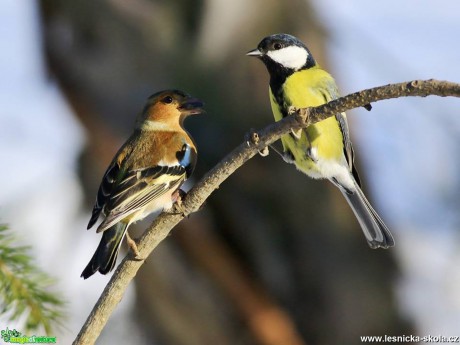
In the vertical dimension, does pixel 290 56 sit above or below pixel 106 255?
above

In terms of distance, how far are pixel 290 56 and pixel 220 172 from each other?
1.17 m

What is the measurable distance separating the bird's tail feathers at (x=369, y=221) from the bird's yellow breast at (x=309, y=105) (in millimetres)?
271

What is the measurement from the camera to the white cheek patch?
3008 millimetres

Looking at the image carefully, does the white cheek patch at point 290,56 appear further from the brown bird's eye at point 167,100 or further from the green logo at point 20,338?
the green logo at point 20,338

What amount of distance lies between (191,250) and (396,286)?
1580 mm

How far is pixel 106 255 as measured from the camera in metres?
2.55

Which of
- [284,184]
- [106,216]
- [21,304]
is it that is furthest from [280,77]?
[284,184]

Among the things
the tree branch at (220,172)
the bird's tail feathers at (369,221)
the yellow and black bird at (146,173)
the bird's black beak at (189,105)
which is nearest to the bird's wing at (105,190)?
the yellow and black bird at (146,173)

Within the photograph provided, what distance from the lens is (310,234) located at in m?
6.09

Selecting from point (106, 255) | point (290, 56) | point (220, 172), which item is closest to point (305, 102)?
point (290, 56)

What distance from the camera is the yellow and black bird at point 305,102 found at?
9.84 ft

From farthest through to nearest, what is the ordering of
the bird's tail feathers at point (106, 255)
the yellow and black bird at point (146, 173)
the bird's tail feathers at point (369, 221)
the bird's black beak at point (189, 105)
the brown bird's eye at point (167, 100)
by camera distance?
1. the brown bird's eye at point (167, 100)
2. the bird's tail feathers at point (369, 221)
3. the bird's black beak at point (189, 105)
4. the yellow and black bird at point (146, 173)
5. the bird's tail feathers at point (106, 255)

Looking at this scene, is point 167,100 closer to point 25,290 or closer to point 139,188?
point 139,188

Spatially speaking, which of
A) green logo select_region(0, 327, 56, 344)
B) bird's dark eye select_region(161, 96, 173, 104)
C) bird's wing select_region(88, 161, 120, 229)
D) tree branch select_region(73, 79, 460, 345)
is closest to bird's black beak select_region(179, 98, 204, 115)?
bird's dark eye select_region(161, 96, 173, 104)
